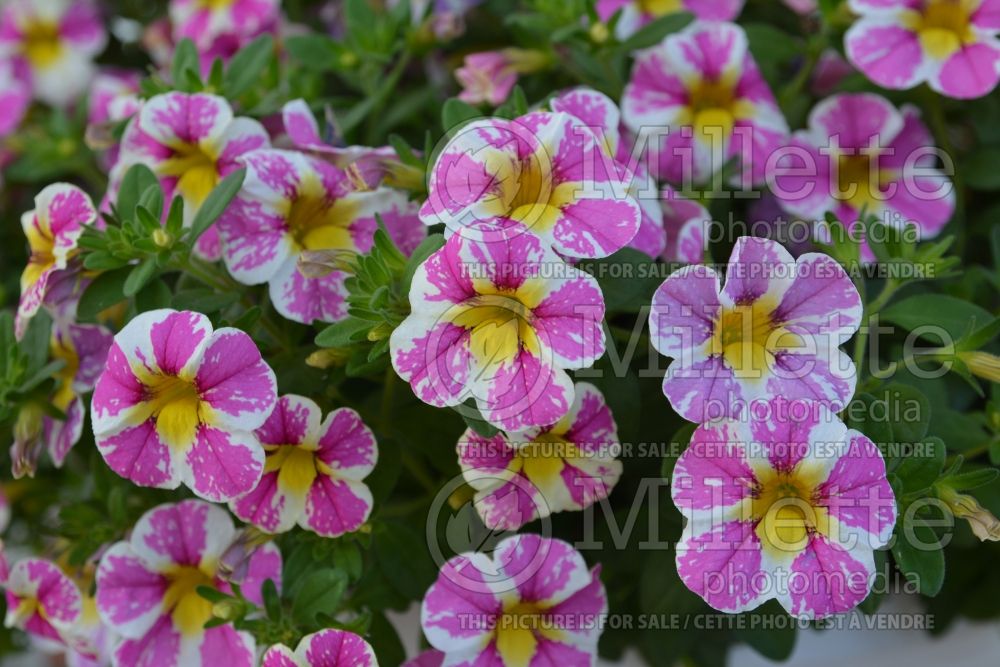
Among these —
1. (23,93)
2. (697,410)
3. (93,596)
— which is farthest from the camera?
(23,93)

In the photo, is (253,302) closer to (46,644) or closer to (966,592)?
(46,644)

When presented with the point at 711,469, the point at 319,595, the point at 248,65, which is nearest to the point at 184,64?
the point at 248,65

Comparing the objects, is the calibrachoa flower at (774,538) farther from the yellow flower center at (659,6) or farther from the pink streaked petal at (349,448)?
the yellow flower center at (659,6)

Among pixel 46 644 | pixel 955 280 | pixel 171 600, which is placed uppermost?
pixel 955 280

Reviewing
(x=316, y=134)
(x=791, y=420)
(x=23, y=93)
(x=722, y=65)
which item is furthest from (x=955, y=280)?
(x=23, y=93)

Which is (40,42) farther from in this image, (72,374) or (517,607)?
(517,607)

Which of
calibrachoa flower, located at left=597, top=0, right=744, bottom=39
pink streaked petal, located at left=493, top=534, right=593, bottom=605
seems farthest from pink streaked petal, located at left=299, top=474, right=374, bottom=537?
calibrachoa flower, located at left=597, top=0, right=744, bottom=39
